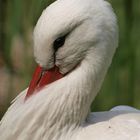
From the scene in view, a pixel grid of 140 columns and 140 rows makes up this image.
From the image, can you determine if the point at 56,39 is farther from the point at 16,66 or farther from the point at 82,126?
the point at 16,66

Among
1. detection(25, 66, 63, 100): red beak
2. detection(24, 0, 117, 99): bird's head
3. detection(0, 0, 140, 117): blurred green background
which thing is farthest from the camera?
detection(0, 0, 140, 117): blurred green background

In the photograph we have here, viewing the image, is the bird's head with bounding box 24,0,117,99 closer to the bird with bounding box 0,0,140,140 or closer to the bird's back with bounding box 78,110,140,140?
the bird with bounding box 0,0,140,140

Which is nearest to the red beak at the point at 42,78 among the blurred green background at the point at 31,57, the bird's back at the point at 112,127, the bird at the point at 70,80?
the bird at the point at 70,80

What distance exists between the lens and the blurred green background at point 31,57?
2111 millimetres

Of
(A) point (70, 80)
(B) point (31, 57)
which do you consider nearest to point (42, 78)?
(A) point (70, 80)

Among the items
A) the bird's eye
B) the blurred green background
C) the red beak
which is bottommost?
the blurred green background

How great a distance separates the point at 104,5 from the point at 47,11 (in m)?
0.14

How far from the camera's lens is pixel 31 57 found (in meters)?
2.38

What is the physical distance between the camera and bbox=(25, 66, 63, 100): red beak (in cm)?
155

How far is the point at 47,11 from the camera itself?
1.47 metres

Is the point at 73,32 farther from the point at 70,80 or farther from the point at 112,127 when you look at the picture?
the point at 112,127

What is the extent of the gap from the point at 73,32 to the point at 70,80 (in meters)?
0.14

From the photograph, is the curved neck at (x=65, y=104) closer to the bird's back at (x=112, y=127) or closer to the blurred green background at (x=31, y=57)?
the bird's back at (x=112, y=127)

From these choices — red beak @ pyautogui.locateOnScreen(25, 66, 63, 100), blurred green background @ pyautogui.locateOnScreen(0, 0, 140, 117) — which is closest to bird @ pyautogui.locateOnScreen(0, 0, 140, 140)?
red beak @ pyautogui.locateOnScreen(25, 66, 63, 100)
